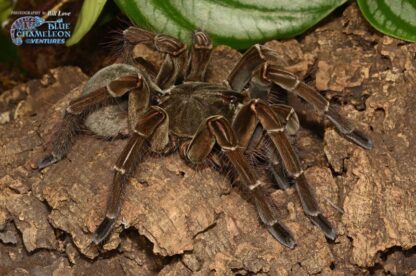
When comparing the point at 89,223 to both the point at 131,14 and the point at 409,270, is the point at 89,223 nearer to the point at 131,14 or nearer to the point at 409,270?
the point at 131,14

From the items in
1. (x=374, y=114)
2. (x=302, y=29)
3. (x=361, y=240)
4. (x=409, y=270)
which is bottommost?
(x=409, y=270)

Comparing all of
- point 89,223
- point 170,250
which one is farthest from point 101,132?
point 170,250

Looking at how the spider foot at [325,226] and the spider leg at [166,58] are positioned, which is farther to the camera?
the spider leg at [166,58]

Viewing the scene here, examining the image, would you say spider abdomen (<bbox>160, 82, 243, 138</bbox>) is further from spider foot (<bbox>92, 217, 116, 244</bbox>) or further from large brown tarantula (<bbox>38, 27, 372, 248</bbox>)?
spider foot (<bbox>92, 217, 116, 244</bbox>)

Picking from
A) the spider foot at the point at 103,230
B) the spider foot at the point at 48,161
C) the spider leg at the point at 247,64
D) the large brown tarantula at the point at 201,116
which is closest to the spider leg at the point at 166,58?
the large brown tarantula at the point at 201,116

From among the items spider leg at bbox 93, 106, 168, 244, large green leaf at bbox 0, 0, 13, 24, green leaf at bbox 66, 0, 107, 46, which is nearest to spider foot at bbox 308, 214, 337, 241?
spider leg at bbox 93, 106, 168, 244

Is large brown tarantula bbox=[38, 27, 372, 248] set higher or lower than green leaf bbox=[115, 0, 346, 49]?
lower

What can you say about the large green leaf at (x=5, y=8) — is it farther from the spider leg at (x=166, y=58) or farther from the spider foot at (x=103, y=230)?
the spider foot at (x=103, y=230)

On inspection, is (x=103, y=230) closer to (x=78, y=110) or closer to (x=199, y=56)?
(x=78, y=110)
